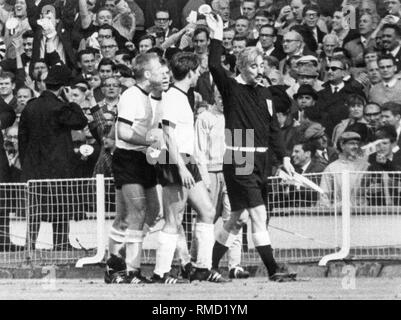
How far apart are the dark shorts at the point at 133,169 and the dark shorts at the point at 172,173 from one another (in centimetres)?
13

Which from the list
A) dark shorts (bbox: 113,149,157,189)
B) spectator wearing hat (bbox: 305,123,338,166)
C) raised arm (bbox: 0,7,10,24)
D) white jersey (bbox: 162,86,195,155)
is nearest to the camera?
white jersey (bbox: 162,86,195,155)

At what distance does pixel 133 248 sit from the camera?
1565cm

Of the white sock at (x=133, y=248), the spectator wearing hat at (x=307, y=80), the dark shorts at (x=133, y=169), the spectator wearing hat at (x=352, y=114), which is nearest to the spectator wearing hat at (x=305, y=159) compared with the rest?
the spectator wearing hat at (x=352, y=114)

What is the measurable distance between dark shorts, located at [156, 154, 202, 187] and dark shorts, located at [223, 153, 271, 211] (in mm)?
358

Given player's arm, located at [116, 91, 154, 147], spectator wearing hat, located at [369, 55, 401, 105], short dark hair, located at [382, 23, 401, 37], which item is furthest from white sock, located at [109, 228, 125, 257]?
short dark hair, located at [382, 23, 401, 37]

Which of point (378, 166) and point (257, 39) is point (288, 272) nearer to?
point (378, 166)

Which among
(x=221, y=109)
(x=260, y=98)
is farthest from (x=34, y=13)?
(x=260, y=98)

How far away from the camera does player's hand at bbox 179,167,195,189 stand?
587 inches

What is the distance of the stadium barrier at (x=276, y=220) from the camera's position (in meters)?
17.1

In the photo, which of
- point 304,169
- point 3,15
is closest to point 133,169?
point 304,169

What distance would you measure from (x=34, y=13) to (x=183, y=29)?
2.26 m

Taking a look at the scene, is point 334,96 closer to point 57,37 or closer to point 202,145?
point 202,145

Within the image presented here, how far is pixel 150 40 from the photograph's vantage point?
64.5ft

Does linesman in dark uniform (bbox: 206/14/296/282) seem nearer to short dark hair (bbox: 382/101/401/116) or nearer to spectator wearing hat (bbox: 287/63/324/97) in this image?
short dark hair (bbox: 382/101/401/116)
